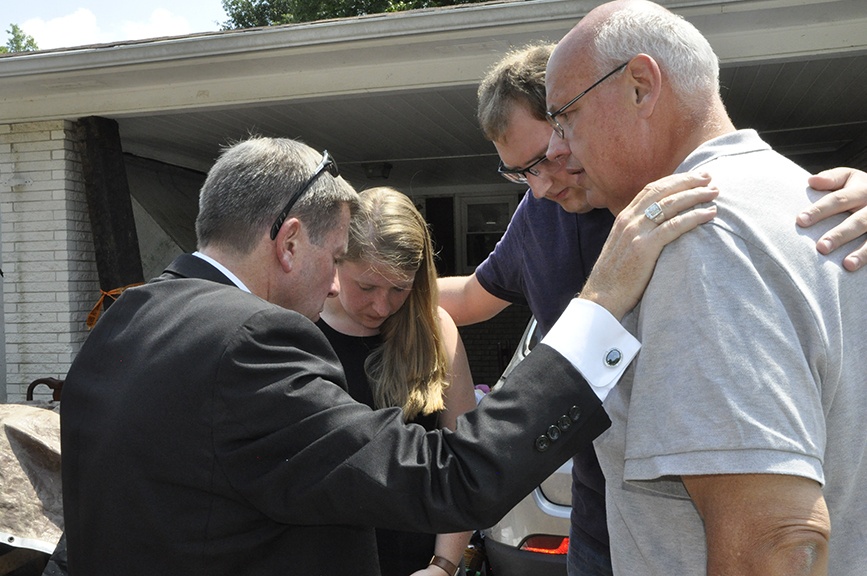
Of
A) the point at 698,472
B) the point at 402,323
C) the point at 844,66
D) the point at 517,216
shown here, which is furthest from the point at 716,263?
the point at 844,66

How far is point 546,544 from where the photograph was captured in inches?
130

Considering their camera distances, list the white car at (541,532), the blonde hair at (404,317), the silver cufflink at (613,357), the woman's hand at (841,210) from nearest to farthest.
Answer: the woman's hand at (841,210), the silver cufflink at (613,357), the blonde hair at (404,317), the white car at (541,532)

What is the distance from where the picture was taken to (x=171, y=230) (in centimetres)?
970

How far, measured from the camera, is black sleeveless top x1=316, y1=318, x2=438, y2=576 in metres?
2.34

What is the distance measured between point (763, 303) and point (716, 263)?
85 mm

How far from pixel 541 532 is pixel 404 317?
1.27 m

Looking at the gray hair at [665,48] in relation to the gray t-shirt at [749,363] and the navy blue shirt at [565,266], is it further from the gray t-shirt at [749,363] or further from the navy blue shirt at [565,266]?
the navy blue shirt at [565,266]

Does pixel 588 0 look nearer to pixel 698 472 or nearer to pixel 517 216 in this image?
pixel 517 216

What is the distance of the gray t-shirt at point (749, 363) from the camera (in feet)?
3.39

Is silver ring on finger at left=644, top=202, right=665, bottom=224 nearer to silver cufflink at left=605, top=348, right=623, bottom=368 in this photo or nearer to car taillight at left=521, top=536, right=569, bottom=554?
silver cufflink at left=605, top=348, right=623, bottom=368

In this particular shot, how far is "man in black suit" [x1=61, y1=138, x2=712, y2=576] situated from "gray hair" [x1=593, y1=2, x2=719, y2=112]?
261 mm

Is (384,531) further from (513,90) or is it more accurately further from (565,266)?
(513,90)

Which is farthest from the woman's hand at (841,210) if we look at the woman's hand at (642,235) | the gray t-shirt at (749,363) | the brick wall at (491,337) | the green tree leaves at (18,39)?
the green tree leaves at (18,39)

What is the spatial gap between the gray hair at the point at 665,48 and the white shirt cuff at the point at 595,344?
15.9 inches
